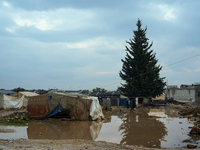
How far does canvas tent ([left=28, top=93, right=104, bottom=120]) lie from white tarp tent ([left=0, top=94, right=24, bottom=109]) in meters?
12.7

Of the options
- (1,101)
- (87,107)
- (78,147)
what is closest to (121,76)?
(1,101)

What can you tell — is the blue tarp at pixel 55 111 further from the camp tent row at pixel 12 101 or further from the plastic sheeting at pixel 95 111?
the camp tent row at pixel 12 101

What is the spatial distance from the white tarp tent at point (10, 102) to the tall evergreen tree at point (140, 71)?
20095 millimetres

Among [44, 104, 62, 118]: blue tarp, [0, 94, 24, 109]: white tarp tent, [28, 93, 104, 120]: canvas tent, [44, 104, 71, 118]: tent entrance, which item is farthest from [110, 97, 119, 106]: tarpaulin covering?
[44, 104, 62, 118]: blue tarp

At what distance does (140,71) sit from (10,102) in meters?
23.6

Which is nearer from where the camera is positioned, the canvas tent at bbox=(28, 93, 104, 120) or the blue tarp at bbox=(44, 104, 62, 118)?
the canvas tent at bbox=(28, 93, 104, 120)

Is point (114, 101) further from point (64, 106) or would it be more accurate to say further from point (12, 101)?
point (64, 106)

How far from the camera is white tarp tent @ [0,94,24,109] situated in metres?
29.1

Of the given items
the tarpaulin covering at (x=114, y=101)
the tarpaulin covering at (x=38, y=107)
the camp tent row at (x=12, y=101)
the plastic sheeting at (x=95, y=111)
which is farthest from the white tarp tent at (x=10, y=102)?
the plastic sheeting at (x=95, y=111)

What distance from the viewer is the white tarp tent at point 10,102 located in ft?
95.6

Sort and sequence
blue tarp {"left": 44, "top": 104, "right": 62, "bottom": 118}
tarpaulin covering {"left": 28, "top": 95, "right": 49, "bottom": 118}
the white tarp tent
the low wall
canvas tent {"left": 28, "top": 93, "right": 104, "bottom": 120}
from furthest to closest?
the low wall, the white tarp tent, tarpaulin covering {"left": 28, "top": 95, "right": 49, "bottom": 118}, blue tarp {"left": 44, "top": 104, "right": 62, "bottom": 118}, canvas tent {"left": 28, "top": 93, "right": 104, "bottom": 120}

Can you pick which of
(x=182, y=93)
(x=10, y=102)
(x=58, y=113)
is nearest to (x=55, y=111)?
(x=58, y=113)

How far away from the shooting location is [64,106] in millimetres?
17984

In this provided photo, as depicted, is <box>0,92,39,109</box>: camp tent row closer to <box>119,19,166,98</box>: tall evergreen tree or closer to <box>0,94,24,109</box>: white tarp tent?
<box>0,94,24,109</box>: white tarp tent
